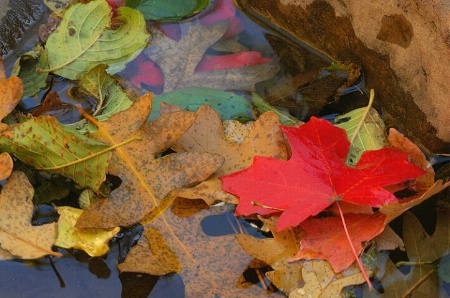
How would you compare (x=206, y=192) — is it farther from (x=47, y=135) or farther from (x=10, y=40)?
(x=10, y=40)

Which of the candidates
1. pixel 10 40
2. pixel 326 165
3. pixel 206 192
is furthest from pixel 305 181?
pixel 10 40

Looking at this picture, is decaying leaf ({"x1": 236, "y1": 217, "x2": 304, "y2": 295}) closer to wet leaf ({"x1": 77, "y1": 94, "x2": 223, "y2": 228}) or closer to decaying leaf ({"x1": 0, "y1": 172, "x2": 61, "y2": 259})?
wet leaf ({"x1": 77, "y1": 94, "x2": 223, "y2": 228})

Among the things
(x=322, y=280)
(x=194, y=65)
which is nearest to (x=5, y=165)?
(x=194, y=65)

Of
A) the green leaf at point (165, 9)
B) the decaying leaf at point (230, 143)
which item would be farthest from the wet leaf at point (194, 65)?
the decaying leaf at point (230, 143)

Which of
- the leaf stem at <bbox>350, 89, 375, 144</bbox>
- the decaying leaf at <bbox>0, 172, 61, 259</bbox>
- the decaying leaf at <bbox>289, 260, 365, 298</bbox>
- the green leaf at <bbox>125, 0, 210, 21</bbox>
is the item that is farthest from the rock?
the decaying leaf at <bbox>0, 172, 61, 259</bbox>

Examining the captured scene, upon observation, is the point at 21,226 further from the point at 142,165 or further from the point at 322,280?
the point at 322,280
